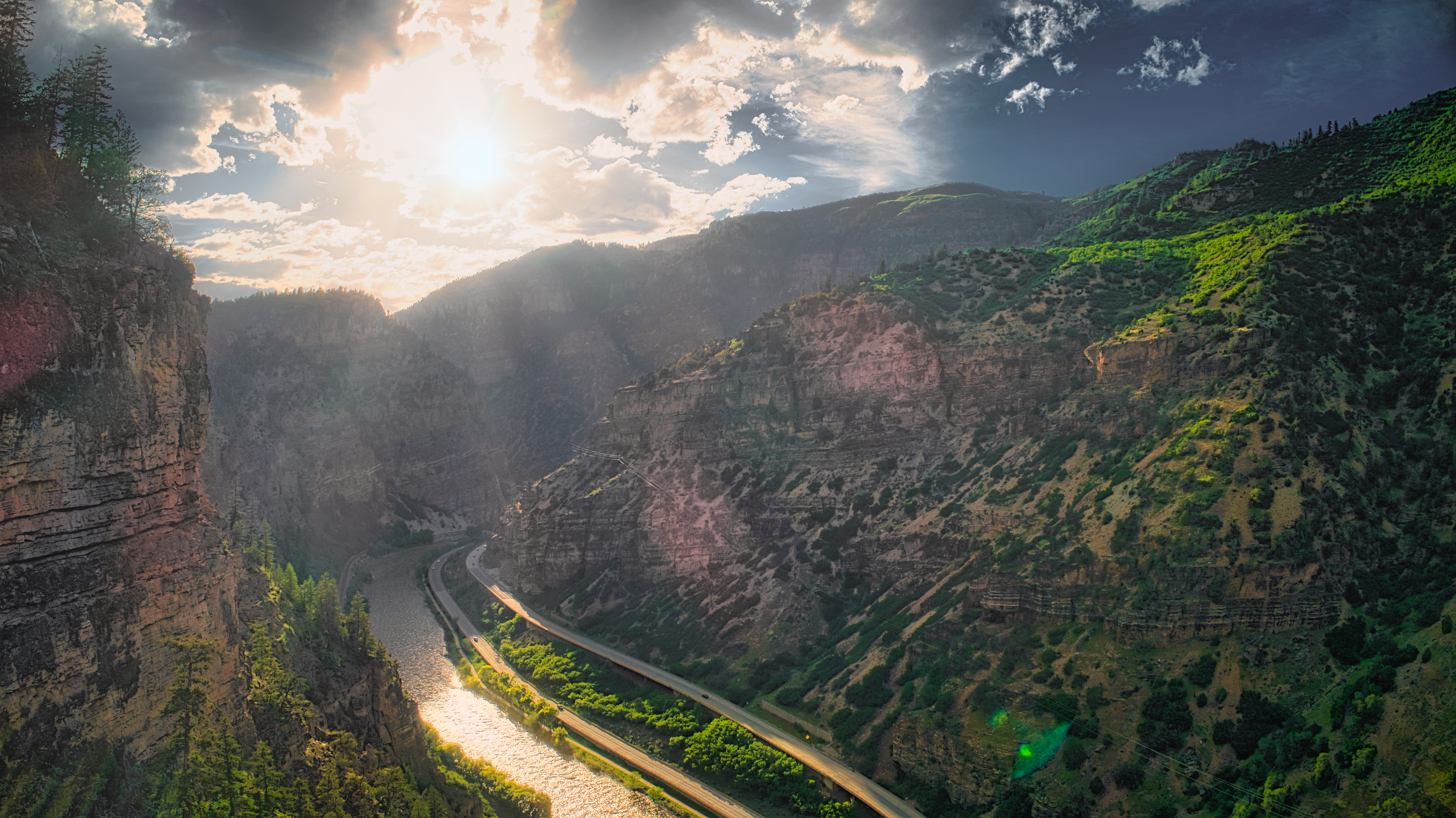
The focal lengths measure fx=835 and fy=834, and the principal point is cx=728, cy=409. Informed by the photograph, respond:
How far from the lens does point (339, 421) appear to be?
16238cm

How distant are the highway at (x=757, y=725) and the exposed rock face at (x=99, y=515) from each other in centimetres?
3512

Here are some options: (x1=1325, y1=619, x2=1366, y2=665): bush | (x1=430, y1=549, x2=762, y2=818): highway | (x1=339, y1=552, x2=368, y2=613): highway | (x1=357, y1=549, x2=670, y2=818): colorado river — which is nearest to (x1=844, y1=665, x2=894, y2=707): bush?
(x1=430, y1=549, x2=762, y2=818): highway

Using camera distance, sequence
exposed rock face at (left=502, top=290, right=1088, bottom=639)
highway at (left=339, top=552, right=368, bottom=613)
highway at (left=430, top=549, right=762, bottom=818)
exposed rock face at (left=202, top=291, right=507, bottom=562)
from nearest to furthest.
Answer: highway at (left=430, top=549, right=762, bottom=818), exposed rock face at (left=502, top=290, right=1088, bottom=639), highway at (left=339, top=552, right=368, bottom=613), exposed rock face at (left=202, top=291, right=507, bottom=562)

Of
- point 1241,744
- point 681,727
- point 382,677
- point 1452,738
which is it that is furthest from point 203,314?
point 1452,738

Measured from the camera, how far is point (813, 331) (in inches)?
3615

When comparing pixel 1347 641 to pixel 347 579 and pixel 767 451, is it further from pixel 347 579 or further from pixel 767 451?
pixel 347 579

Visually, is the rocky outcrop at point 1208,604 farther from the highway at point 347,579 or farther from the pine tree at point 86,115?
the highway at point 347,579

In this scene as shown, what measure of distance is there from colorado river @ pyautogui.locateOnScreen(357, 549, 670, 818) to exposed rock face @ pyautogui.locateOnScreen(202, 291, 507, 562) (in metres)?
32.3

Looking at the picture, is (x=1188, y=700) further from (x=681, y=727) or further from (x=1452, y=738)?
(x=681, y=727)

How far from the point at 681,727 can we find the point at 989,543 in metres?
28.2

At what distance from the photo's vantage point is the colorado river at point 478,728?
6047cm

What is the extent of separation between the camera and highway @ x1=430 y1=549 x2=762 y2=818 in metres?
56.8

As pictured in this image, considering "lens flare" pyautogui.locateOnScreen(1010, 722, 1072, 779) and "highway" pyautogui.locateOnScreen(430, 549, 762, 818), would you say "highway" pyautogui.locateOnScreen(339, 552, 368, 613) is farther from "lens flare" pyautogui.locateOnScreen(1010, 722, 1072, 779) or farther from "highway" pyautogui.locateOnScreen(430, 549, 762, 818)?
"lens flare" pyautogui.locateOnScreen(1010, 722, 1072, 779)

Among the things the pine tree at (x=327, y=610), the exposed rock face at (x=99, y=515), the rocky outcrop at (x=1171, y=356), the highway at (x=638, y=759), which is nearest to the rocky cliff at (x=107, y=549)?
the exposed rock face at (x=99, y=515)
